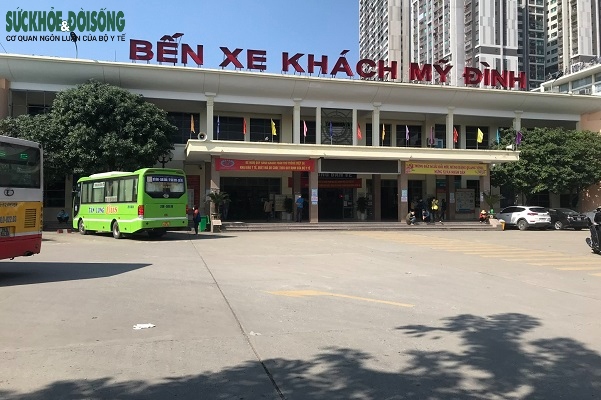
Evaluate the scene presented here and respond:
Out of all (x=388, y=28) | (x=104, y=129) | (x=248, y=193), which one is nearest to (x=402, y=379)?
(x=104, y=129)

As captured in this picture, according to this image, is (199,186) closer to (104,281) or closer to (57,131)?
(57,131)

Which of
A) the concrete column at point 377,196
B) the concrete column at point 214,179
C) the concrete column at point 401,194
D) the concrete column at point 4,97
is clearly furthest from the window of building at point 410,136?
the concrete column at point 4,97

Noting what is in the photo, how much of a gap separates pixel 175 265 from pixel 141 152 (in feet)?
48.1

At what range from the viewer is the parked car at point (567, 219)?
28.8 meters

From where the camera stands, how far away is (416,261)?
13.0m

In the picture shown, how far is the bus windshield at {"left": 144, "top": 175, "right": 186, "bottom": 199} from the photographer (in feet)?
60.9

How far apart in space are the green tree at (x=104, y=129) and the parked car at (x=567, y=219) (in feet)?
82.4

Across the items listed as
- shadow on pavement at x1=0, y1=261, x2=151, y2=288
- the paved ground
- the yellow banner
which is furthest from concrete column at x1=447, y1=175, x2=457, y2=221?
shadow on pavement at x1=0, y1=261, x2=151, y2=288

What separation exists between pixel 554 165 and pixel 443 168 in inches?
333

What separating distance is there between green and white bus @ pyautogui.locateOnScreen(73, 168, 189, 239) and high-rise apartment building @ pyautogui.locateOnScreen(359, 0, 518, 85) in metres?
75.2

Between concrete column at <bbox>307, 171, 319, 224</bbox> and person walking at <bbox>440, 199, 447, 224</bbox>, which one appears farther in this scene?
person walking at <bbox>440, 199, 447, 224</bbox>

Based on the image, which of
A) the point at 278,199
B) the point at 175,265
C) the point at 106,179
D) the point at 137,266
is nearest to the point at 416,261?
the point at 175,265

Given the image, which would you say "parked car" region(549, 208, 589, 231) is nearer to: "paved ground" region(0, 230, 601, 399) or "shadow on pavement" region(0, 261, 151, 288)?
"paved ground" region(0, 230, 601, 399)

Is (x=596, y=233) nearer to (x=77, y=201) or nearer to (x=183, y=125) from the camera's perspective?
(x=77, y=201)
